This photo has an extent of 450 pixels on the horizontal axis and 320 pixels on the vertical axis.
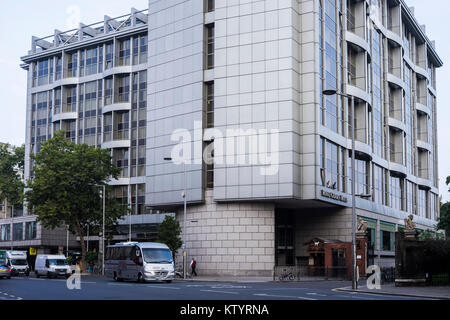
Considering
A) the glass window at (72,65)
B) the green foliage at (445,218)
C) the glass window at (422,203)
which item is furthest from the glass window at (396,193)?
the glass window at (72,65)

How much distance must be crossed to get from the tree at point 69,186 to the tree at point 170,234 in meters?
10.9

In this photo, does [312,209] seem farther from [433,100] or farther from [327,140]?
[433,100]

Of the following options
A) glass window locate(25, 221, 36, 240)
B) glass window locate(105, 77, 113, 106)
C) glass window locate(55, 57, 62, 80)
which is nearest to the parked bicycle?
glass window locate(105, 77, 113, 106)

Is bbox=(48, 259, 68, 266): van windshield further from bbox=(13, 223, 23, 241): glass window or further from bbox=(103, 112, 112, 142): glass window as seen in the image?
bbox=(13, 223, 23, 241): glass window

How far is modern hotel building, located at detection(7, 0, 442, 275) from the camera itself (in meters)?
58.7

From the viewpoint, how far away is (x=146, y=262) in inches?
1642

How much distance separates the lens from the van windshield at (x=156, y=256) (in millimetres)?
42000

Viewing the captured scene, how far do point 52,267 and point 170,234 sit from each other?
10.9m

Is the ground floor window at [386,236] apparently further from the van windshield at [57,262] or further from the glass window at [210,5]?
the van windshield at [57,262]

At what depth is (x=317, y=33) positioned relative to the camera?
6022 centimetres

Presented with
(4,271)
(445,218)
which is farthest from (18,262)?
(445,218)

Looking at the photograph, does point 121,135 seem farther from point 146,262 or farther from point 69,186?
point 146,262

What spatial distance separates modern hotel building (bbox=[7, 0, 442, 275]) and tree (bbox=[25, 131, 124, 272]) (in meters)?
5.21

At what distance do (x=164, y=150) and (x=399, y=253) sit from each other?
103ft
